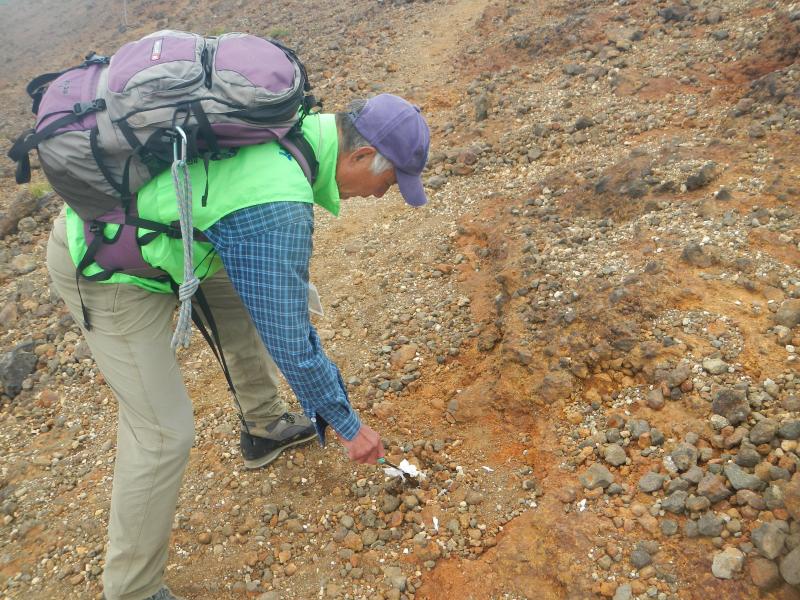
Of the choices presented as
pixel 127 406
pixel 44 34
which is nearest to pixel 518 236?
pixel 127 406

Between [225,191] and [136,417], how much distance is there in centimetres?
112

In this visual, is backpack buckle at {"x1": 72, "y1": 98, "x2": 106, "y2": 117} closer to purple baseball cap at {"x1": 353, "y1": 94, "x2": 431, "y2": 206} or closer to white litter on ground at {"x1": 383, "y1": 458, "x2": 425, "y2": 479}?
purple baseball cap at {"x1": 353, "y1": 94, "x2": 431, "y2": 206}

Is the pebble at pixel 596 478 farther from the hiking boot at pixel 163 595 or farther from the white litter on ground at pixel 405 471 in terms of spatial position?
the hiking boot at pixel 163 595

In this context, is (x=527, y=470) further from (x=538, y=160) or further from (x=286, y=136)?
(x=538, y=160)

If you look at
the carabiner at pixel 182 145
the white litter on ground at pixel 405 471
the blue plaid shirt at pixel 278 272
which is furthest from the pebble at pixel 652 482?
the carabiner at pixel 182 145

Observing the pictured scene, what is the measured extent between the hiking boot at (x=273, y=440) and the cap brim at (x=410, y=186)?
1.62 meters

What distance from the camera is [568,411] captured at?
3359mm

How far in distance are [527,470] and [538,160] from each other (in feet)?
11.0

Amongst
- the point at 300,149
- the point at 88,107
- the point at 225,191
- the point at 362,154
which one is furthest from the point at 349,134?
the point at 88,107

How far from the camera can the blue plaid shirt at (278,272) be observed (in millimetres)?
2141

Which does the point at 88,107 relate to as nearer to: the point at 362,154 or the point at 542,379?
the point at 362,154

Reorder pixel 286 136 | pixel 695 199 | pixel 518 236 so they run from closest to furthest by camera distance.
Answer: pixel 286 136 < pixel 695 199 < pixel 518 236

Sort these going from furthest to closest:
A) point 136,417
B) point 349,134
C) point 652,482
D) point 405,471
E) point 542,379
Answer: point 542,379
point 405,471
point 652,482
point 136,417
point 349,134

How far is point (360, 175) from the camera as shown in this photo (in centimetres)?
257
